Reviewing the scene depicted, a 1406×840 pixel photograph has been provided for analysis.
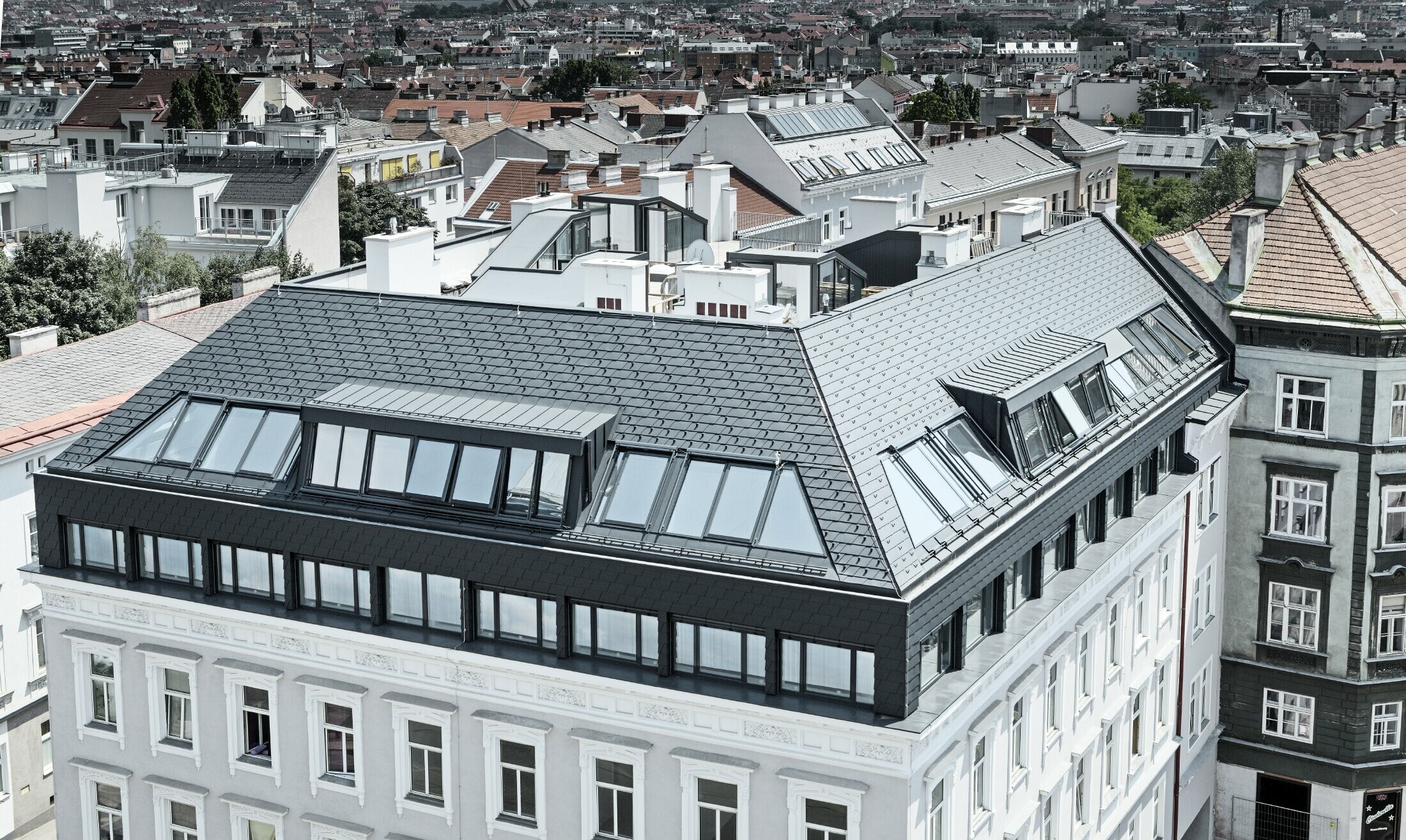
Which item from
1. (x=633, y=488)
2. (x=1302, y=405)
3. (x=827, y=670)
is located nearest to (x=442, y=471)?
(x=633, y=488)

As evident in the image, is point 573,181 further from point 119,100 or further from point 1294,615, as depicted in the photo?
point 119,100

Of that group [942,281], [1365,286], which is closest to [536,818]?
[942,281]

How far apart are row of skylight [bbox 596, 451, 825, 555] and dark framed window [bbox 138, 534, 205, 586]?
917cm

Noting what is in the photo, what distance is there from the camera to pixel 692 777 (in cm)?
3003

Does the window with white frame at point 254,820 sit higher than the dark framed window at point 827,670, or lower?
lower

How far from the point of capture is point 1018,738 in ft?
110

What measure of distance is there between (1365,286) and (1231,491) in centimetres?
694

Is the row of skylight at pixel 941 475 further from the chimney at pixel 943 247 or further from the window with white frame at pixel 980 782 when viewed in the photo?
the chimney at pixel 943 247

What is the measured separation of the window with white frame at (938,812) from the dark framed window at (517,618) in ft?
24.5

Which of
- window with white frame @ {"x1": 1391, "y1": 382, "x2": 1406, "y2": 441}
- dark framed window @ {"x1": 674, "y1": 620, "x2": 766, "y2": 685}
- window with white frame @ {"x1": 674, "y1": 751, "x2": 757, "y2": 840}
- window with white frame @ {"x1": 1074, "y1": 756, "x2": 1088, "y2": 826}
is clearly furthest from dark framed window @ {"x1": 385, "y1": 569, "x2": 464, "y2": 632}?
window with white frame @ {"x1": 1391, "y1": 382, "x2": 1406, "y2": 441}

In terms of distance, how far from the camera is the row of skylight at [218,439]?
112 ft

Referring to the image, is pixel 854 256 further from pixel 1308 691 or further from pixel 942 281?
pixel 1308 691

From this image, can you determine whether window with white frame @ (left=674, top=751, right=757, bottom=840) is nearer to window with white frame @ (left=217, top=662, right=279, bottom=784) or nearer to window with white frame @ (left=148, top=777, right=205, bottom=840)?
window with white frame @ (left=217, top=662, right=279, bottom=784)

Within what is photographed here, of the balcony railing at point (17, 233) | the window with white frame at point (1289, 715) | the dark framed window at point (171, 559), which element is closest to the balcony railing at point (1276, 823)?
the window with white frame at point (1289, 715)
